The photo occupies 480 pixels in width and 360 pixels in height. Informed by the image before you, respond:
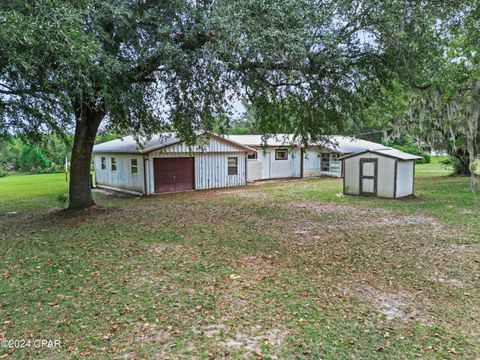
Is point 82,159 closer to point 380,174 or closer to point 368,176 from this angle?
point 368,176

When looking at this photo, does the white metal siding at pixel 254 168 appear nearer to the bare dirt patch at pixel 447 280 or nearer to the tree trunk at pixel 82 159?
the tree trunk at pixel 82 159

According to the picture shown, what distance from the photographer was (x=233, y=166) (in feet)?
61.0

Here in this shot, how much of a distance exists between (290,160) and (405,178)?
987cm

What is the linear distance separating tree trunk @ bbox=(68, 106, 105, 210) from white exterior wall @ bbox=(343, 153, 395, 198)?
10010 millimetres

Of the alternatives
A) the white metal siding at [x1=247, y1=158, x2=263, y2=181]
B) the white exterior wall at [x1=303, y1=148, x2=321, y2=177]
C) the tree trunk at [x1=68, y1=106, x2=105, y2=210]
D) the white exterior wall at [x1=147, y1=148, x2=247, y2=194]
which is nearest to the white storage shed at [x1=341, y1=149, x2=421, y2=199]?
the white exterior wall at [x1=147, y1=148, x2=247, y2=194]

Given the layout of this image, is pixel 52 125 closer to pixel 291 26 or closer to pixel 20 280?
pixel 20 280

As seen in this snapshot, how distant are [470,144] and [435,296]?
933cm

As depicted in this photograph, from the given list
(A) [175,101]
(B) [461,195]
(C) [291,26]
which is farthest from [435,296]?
(B) [461,195]

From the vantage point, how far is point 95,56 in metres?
6.05

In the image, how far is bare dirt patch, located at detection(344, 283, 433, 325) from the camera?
4.00 meters

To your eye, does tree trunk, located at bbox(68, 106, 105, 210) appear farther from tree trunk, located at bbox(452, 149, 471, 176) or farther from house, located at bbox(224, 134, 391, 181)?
tree trunk, located at bbox(452, 149, 471, 176)

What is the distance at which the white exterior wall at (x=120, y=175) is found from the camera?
15745 millimetres

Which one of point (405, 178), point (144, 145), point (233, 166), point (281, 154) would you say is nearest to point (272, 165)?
point (281, 154)

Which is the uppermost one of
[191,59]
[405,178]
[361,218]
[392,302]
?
[191,59]
